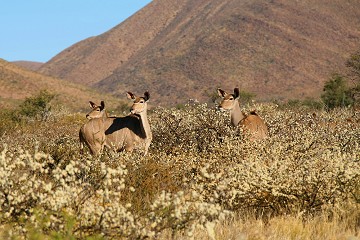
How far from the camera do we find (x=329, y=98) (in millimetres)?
45125

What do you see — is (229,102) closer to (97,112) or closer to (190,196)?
(97,112)

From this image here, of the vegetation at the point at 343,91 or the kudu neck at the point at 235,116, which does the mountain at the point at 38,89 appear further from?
the kudu neck at the point at 235,116

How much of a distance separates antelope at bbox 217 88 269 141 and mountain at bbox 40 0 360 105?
80.0 meters

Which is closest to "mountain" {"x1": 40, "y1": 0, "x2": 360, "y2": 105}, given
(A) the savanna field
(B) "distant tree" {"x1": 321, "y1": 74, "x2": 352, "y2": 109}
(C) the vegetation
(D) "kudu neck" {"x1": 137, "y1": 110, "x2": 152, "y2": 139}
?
(B) "distant tree" {"x1": 321, "y1": 74, "x2": 352, "y2": 109}

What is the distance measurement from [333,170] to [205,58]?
106 meters

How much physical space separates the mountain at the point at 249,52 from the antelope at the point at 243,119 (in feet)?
262

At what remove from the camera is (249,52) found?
110688mm

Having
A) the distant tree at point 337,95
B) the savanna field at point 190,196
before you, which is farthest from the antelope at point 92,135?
the distant tree at point 337,95

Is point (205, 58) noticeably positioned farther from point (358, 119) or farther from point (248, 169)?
point (248, 169)

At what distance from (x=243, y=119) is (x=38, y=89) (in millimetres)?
68340

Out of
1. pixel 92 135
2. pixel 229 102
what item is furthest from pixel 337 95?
pixel 92 135

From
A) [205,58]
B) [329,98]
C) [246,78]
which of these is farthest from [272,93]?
[329,98]

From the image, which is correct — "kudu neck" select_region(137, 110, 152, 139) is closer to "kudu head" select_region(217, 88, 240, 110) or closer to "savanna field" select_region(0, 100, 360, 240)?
"savanna field" select_region(0, 100, 360, 240)

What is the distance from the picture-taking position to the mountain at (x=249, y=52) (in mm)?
104113
